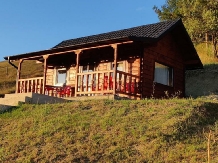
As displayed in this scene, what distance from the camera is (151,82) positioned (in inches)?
661

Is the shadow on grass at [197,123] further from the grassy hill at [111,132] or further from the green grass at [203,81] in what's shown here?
the green grass at [203,81]

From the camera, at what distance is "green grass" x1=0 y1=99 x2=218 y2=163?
328 inches

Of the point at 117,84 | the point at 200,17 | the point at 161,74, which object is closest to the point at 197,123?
the point at 117,84

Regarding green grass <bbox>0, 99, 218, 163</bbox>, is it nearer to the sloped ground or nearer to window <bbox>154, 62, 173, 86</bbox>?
window <bbox>154, 62, 173, 86</bbox>

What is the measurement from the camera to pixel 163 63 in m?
18.0

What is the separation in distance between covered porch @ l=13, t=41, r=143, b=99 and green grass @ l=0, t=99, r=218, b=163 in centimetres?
314

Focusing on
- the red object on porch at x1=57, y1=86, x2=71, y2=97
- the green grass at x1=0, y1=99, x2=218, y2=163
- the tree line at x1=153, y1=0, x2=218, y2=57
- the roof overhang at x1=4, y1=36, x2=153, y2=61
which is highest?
the tree line at x1=153, y1=0, x2=218, y2=57

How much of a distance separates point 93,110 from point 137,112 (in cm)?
148

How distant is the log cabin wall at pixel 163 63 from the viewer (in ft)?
54.3

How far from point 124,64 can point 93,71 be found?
5.12ft

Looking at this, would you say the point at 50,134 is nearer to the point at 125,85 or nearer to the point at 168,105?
the point at 168,105

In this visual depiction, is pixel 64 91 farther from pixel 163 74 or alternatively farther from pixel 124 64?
pixel 163 74

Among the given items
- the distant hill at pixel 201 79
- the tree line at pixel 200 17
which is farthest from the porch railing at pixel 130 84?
the tree line at pixel 200 17

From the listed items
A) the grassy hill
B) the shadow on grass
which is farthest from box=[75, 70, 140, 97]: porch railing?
the shadow on grass
